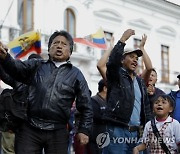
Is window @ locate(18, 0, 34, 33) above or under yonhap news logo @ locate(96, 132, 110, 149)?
above

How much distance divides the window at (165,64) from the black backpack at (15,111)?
68.1 feet

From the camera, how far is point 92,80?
20.2 m

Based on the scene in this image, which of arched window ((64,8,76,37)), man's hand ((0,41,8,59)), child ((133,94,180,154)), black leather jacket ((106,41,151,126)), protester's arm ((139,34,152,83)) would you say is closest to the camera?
man's hand ((0,41,8,59))

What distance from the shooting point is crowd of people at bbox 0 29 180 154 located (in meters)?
3.72

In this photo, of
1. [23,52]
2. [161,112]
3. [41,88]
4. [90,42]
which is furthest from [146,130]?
[90,42]

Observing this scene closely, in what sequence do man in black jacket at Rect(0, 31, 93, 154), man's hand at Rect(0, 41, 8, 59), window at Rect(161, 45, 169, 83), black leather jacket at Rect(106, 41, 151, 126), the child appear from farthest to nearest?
window at Rect(161, 45, 169, 83)
the child
black leather jacket at Rect(106, 41, 151, 126)
man in black jacket at Rect(0, 31, 93, 154)
man's hand at Rect(0, 41, 8, 59)

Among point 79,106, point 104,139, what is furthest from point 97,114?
point 79,106

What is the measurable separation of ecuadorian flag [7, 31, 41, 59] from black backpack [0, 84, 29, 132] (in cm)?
474

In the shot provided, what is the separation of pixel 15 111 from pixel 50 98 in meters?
0.37

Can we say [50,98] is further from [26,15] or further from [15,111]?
[26,15]

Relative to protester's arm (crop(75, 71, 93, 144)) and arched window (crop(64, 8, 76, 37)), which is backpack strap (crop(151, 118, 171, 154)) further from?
arched window (crop(64, 8, 76, 37))

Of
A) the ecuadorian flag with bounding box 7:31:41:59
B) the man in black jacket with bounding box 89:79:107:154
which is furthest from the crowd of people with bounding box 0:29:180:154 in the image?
the ecuadorian flag with bounding box 7:31:41:59

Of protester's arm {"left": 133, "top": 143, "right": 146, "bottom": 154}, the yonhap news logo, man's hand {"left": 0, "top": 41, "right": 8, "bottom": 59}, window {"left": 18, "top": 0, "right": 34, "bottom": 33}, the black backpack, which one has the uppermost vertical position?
window {"left": 18, "top": 0, "right": 34, "bottom": 33}

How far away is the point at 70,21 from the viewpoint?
66.1ft
